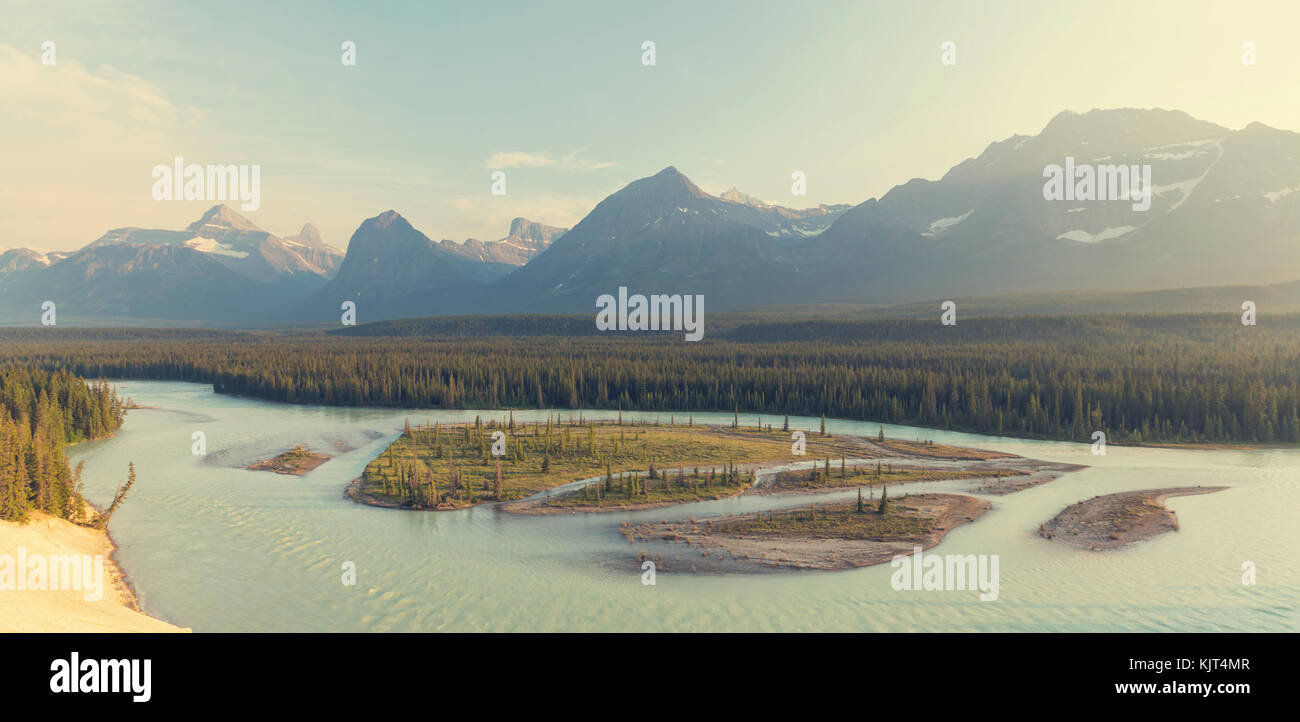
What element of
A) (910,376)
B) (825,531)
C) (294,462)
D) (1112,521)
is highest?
(910,376)

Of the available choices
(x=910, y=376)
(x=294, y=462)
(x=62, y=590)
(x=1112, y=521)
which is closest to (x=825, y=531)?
(x=1112, y=521)

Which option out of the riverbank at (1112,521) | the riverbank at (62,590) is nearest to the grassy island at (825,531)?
the riverbank at (1112,521)

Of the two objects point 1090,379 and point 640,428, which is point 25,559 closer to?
point 640,428

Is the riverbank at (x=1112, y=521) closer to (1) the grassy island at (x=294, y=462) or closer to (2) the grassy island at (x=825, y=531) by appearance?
(2) the grassy island at (x=825, y=531)

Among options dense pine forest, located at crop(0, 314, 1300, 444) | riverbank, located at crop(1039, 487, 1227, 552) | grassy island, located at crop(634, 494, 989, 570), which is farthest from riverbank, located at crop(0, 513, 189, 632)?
dense pine forest, located at crop(0, 314, 1300, 444)

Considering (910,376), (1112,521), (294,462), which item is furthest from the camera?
(910,376)

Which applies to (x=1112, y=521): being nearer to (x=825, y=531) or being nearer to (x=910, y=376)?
(x=825, y=531)

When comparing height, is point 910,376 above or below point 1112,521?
above
